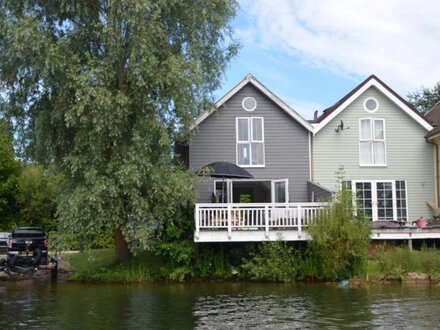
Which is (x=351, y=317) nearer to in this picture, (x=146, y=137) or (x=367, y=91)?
(x=146, y=137)

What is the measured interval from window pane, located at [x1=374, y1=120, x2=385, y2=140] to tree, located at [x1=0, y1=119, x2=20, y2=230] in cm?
2503

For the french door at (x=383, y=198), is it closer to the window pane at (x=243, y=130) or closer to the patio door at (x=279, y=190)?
the patio door at (x=279, y=190)

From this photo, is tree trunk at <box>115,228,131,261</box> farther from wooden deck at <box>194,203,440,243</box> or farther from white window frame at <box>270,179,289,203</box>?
white window frame at <box>270,179,289,203</box>

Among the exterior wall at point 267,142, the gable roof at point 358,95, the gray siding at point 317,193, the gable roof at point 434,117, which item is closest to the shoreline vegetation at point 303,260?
the gray siding at point 317,193

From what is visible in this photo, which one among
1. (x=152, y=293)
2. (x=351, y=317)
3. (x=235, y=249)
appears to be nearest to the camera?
(x=351, y=317)

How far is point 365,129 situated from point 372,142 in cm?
67

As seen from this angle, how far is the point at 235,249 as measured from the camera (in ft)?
72.7

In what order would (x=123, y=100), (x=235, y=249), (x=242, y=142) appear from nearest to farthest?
(x=123, y=100) < (x=235, y=249) < (x=242, y=142)

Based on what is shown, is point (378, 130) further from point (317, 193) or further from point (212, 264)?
point (212, 264)

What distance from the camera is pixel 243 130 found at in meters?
25.9

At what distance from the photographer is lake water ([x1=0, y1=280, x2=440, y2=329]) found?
13.4 m

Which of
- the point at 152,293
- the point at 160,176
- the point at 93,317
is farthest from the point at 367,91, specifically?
the point at 93,317

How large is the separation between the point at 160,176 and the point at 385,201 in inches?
434

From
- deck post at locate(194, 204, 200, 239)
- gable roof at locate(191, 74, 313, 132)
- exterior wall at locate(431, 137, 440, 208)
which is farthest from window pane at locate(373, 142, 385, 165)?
deck post at locate(194, 204, 200, 239)
